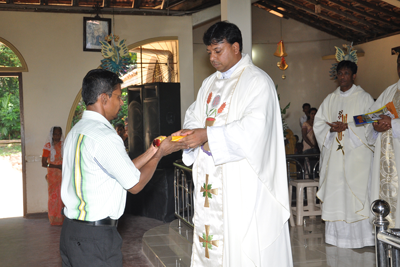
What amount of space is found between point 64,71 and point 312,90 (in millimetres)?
7567

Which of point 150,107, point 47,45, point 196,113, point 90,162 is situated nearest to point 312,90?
point 150,107

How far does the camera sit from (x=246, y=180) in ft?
A: 7.81

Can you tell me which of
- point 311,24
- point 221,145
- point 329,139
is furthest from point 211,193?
point 311,24

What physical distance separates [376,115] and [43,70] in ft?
20.2

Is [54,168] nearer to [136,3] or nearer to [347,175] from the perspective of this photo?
[136,3]

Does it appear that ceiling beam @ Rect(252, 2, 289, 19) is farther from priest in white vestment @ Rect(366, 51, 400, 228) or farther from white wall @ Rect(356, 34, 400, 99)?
priest in white vestment @ Rect(366, 51, 400, 228)

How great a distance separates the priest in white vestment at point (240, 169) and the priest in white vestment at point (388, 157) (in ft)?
5.17

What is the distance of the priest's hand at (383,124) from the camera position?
3508 mm

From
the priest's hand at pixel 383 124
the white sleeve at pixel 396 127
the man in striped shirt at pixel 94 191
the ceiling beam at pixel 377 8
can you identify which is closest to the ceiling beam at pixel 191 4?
the ceiling beam at pixel 377 8

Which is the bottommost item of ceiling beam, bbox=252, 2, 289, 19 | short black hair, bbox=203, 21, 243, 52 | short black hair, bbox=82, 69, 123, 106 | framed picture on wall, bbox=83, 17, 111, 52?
short black hair, bbox=82, 69, 123, 106

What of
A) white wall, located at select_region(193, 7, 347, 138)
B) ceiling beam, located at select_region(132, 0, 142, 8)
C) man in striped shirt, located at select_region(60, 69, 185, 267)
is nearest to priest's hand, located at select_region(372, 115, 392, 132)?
man in striped shirt, located at select_region(60, 69, 185, 267)

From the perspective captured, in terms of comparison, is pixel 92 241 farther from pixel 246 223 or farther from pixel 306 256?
pixel 306 256

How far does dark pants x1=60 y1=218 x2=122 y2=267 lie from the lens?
1.86m

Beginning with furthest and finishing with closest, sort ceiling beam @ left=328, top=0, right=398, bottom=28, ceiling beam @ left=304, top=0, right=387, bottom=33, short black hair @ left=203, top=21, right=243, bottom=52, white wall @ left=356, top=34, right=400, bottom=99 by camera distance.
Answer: white wall @ left=356, top=34, right=400, bottom=99 < ceiling beam @ left=304, top=0, right=387, bottom=33 < ceiling beam @ left=328, top=0, right=398, bottom=28 < short black hair @ left=203, top=21, right=243, bottom=52
